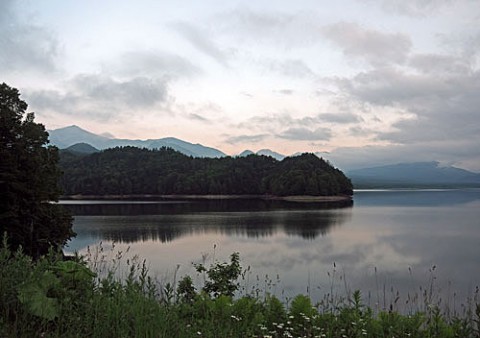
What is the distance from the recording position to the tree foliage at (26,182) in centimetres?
2048

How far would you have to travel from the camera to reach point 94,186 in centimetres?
11700

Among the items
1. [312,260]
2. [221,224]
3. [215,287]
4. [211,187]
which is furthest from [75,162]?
[215,287]

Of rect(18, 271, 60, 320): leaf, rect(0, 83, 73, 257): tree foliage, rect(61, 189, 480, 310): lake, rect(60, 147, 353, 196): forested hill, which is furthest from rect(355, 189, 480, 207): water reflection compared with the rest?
rect(18, 271, 60, 320): leaf

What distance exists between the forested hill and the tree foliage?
86.0 m

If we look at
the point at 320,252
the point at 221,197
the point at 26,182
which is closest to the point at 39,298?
the point at 26,182

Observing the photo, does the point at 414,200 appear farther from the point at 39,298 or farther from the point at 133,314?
the point at 39,298

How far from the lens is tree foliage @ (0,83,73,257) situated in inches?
806

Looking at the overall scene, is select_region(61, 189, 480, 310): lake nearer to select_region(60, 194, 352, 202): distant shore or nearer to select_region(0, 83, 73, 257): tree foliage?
select_region(0, 83, 73, 257): tree foliage

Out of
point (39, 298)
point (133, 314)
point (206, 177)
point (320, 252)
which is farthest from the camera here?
point (206, 177)

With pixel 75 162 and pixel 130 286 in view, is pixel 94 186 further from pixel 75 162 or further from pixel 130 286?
pixel 130 286

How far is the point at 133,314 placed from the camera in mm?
3824

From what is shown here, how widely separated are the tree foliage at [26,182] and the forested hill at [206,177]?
86.0m

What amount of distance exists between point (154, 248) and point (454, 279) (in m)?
18.0

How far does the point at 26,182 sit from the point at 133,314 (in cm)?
2015
